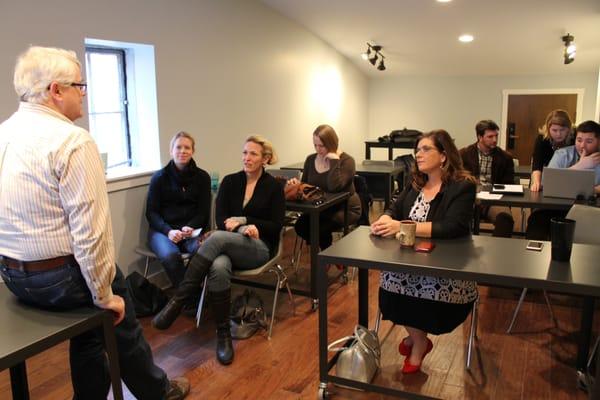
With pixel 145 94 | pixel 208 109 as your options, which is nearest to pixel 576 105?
pixel 208 109

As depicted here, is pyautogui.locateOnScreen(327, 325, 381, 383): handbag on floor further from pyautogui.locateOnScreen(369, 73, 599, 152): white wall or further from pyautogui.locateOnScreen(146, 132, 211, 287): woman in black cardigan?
pyautogui.locateOnScreen(369, 73, 599, 152): white wall

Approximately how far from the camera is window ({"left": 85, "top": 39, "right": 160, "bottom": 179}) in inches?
142

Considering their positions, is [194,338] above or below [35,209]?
below

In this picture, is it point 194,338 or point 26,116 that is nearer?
point 26,116

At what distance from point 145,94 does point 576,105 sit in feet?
19.1

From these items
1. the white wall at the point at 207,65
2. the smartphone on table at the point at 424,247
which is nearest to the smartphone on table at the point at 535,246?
the smartphone on table at the point at 424,247

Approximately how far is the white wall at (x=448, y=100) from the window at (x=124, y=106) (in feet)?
16.3

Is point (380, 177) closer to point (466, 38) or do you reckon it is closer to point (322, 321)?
point (466, 38)

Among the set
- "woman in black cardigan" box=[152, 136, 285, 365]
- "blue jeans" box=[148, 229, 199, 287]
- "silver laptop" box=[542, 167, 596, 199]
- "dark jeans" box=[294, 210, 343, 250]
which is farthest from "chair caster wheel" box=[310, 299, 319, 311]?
"silver laptop" box=[542, 167, 596, 199]

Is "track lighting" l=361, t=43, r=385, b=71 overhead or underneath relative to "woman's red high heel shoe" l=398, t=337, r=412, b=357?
overhead

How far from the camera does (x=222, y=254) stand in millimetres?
2896

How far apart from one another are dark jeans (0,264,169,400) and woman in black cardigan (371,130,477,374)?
1062mm

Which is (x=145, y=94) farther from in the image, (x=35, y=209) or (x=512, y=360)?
(x=512, y=360)

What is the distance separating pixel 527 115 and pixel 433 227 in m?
5.90
